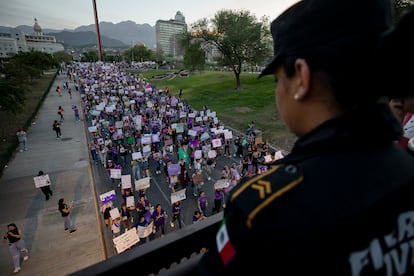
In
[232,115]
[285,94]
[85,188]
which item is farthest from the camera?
[232,115]

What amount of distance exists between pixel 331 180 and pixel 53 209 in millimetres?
13997

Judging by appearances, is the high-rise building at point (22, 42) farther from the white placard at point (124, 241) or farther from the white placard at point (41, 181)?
the white placard at point (124, 241)

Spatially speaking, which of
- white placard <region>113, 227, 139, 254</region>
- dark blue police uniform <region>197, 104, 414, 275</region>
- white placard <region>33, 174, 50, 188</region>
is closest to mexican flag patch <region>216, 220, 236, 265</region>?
dark blue police uniform <region>197, 104, 414, 275</region>

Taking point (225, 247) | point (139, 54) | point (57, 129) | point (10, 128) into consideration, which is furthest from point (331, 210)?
point (139, 54)

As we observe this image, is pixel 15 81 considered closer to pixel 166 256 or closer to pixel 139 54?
pixel 166 256

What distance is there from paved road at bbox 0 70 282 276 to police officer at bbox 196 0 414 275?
Result: 31.9 feet

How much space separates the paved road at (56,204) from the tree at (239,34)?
90.5 feet

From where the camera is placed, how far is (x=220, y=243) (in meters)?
0.88

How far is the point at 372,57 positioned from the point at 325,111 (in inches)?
8.7

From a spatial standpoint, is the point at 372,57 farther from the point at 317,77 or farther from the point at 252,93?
the point at 252,93

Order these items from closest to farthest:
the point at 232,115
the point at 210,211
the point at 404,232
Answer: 1. the point at 404,232
2. the point at 210,211
3. the point at 232,115

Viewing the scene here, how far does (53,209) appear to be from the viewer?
1223 centimetres

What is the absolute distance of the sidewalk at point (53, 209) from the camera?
9148 mm

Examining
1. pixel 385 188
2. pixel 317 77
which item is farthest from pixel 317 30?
pixel 385 188
